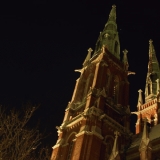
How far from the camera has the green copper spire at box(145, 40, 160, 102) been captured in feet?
135

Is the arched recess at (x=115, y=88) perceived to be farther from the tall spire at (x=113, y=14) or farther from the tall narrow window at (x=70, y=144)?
the tall spire at (x=113, y=14)

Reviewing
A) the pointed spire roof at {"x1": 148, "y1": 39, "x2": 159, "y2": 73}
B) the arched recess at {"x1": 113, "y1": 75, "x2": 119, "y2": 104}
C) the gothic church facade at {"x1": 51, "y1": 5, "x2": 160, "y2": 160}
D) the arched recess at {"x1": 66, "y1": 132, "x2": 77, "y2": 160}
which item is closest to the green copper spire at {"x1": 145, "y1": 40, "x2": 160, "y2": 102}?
the pointed spire roof at {"x1": 148, "y1": 39, "x2": 159, "y2": 73}

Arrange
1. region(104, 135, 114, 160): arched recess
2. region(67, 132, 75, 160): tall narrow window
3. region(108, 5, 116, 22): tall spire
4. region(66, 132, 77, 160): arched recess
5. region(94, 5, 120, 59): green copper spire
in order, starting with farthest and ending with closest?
region(108, 5, 116, 22): tall spire, region(94, 5, 120, 59): green copper spire, region(66, 132, 77, 160): arched recess, region(67, 132, 75, 160): tall narrow window, region(104, 135, 114, 160): arched recess

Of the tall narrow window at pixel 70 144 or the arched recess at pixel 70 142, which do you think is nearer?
the tall narrow window at pixel 70 144

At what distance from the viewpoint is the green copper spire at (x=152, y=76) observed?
41.2 metres

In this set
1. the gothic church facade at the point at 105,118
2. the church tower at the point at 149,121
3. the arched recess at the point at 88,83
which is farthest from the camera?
the arched recess at the point at 88,83

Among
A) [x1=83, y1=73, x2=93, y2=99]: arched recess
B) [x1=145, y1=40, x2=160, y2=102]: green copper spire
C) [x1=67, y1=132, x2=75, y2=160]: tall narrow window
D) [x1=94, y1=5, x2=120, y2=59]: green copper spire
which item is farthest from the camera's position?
[x1=145, y1=40, x2=160, y2=102]: green copper spire

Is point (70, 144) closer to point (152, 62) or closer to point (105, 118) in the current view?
point (105, 118)

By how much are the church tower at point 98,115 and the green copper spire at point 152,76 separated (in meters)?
8.33

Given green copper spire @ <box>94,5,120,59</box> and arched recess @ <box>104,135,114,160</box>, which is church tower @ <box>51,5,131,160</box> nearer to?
arched recess @ <box>104,135,114,160</box>

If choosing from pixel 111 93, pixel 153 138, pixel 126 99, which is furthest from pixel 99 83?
pixel 153 138

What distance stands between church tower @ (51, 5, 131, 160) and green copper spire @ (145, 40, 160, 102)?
27.3 feet

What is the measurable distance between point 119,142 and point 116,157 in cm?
379

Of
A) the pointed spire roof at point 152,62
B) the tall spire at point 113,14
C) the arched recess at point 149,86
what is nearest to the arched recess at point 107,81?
the arched recess at point 149,86
